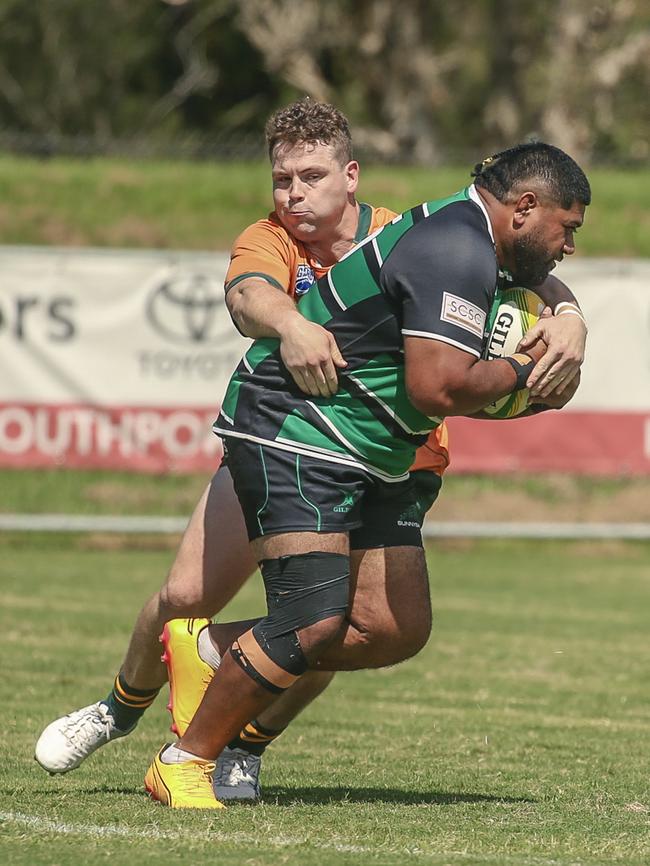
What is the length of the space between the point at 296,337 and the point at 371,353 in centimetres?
25

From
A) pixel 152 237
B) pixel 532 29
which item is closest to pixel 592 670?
pixel 152 237

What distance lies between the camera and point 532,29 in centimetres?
3156

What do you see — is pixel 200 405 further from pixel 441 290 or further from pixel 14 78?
pixel 14 78

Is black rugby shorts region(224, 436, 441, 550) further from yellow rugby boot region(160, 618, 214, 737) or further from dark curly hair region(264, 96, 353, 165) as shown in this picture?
dark curly hair region(264, 96, 353, 165)

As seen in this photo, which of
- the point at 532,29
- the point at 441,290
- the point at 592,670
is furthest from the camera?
the point at 532,29

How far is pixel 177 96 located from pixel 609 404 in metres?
20.6

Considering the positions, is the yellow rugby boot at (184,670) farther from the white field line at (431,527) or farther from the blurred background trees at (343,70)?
the blurred background trees at (343,70)

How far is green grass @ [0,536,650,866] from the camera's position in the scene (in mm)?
4633

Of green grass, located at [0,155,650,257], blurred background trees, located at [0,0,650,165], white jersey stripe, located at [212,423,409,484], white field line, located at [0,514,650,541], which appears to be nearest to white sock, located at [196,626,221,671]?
white jersey stripe, located at [212,423,409,484]

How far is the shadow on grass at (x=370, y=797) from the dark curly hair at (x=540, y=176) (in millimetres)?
2022

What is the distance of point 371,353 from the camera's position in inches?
200

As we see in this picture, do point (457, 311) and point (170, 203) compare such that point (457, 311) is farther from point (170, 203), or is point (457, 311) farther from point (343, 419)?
point (170, 203)

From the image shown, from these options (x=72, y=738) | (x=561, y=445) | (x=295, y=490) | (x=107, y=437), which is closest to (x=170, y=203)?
(x=107, y=437)

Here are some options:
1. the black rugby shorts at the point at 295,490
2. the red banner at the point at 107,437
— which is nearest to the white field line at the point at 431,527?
the red banner at the point at 107,437
